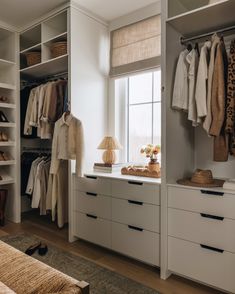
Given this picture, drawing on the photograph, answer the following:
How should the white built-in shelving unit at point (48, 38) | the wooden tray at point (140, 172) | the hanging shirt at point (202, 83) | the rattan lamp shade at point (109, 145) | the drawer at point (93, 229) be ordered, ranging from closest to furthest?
the hanging shirt at point (202, 83), the wooden tray at point (140, 172), the drawer at point (93, 229), the rattan lamp shade at point (109, 145), the white built-in shelving unit at point (48, 38)

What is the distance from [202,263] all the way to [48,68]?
262 centimetres

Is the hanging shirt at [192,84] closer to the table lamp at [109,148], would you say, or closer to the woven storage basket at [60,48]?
the table lamp at [109,148]

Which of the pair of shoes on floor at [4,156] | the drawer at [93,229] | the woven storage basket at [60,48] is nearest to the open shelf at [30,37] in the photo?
the woven storage basket at [60,48]

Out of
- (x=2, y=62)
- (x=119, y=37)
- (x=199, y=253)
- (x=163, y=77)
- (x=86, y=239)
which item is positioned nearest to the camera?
(x=199, y=253)

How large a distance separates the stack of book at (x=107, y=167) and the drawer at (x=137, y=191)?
28 cm

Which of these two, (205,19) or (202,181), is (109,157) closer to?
(202,181)

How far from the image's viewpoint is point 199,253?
1.81 meters

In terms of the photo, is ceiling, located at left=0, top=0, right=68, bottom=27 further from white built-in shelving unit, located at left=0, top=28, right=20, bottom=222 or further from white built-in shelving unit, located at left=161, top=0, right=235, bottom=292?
white built-in shelving unit, located at left=161, top=0, right=235, bottom=292

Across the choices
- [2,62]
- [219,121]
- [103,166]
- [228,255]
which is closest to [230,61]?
[219,121]

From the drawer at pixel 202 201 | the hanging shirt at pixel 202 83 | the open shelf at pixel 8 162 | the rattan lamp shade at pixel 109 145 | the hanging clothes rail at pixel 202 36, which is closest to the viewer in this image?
the drawer at pixel 202 201

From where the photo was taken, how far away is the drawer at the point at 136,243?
2.03 meters

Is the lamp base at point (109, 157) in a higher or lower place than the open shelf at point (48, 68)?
lower

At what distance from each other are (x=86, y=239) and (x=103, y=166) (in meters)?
0.74

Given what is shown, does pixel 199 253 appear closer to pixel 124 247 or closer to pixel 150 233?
pixel 150 233
